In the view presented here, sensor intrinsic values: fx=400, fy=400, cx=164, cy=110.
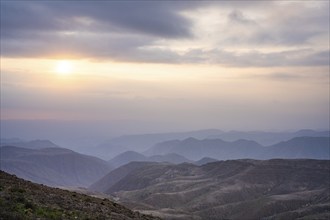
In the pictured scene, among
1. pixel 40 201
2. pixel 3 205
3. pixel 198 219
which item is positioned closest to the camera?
pixel 3 205

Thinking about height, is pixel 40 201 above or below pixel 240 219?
above

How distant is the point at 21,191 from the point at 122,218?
31.8 feet

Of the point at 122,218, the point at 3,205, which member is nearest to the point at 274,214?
the point at 122,218

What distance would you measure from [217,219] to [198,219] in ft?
99.8

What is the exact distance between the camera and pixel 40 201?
34.5 meters

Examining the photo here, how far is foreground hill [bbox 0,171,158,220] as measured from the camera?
29217 mm

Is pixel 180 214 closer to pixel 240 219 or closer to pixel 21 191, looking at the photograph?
pixel 240 219

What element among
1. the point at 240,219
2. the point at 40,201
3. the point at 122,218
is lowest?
the point at 240,219

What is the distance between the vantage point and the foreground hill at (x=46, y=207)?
29217 millimetres

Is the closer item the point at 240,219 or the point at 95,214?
the point at 95,214

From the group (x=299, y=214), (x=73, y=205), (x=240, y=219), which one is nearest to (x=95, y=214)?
(x=73, y=205)

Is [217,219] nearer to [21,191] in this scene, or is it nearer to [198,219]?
[198,219]

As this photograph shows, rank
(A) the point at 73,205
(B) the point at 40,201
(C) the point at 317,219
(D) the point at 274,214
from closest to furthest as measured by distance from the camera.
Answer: (B) the point at 40,201, (A) the point at 73,205, (C) the point at 317,219, (D) the point at 274,214

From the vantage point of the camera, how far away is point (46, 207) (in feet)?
106
